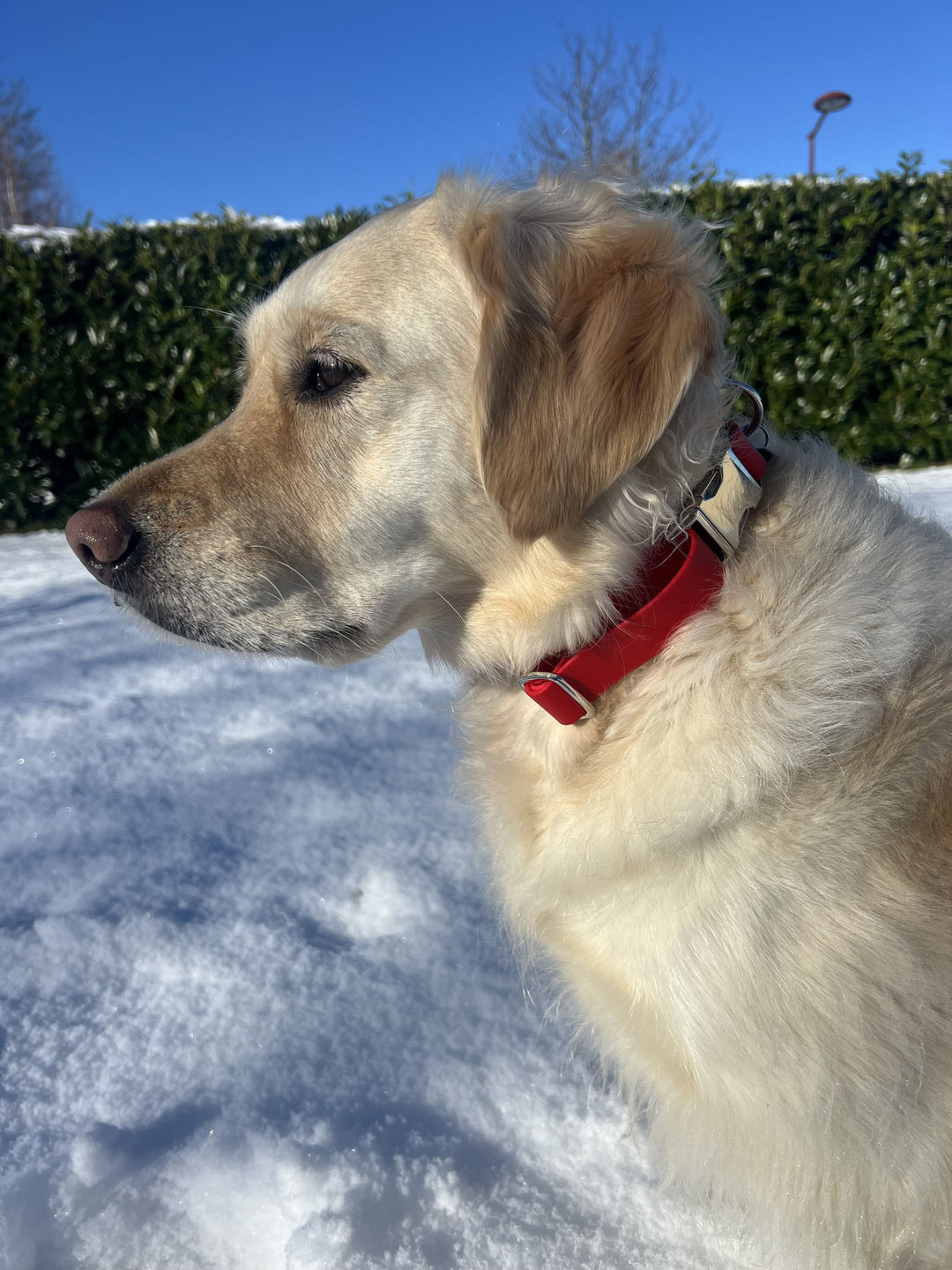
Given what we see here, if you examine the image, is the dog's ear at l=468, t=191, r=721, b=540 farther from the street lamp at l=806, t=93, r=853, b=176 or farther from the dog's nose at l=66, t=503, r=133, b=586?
the street lamp at l=806, t=93, r=853, b=176

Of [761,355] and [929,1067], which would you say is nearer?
[929,1067]

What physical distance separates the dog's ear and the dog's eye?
35cm

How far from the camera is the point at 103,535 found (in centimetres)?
166

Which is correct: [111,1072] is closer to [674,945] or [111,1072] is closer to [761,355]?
[674,945]

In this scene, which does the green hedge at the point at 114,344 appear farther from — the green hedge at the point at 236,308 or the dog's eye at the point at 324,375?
the dog's eye at the point at 324,375

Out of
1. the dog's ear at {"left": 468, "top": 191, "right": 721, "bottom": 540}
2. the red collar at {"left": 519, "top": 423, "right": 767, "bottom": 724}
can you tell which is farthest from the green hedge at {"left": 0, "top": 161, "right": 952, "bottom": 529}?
the red collar at {"left": 519, "top": 423, "right": 767, "bottom": 724}

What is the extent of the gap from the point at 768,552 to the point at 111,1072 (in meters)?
1.75

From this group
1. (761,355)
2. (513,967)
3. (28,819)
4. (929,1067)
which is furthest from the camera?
(761,355)

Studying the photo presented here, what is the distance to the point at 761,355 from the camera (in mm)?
6812

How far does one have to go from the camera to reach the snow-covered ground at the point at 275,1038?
1.52 m

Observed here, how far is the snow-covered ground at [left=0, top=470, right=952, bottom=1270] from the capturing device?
4.98ft

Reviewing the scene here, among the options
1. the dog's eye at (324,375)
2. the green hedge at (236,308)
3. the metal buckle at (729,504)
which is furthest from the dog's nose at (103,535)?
the green hedge at (236,308)

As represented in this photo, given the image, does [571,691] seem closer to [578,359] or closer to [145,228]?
[578,359]

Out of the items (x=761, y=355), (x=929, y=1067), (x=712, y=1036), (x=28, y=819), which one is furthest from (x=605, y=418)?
(x=761, y=355)
